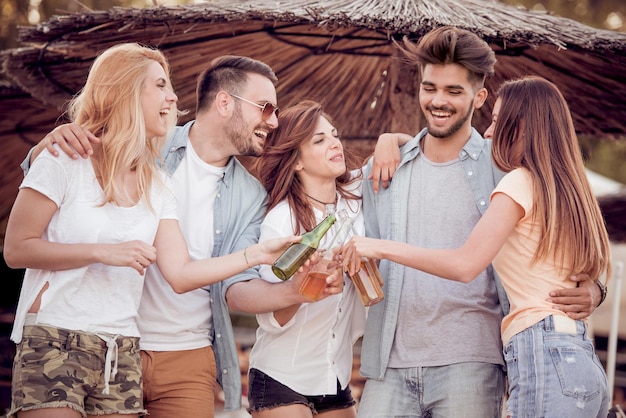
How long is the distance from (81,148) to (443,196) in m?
Result: 1.46

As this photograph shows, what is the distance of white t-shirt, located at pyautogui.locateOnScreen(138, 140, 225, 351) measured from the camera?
10.5ft

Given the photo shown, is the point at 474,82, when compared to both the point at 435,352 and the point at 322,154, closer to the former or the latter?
the point at 322,154

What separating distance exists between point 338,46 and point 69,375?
231 centimetres

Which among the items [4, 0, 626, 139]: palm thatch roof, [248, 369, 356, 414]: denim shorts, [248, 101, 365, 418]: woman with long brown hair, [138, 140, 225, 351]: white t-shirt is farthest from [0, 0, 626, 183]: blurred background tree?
[248, 369, 356, 414]: denim shorts

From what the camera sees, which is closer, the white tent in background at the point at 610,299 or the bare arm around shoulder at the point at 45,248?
the bare arm around shoulder at the point at 45,248

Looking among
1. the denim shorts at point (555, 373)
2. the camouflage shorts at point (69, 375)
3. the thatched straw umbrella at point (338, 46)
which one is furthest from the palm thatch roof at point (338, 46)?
the camouflage shorts at point (69, 375)

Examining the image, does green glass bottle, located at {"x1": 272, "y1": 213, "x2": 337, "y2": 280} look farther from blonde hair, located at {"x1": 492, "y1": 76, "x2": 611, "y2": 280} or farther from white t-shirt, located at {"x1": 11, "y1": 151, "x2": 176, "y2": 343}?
blonde hair, located at {"x1": 492, "y1": 76, "x2": 611, "y2": 280}

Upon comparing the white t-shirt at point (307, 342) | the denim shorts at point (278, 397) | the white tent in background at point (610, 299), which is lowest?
the white tent in background at point (610, 299)

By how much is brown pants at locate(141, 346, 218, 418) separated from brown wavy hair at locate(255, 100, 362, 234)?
0.77m

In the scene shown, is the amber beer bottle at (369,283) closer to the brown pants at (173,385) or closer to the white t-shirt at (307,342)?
the white t-shirt at (307,342)

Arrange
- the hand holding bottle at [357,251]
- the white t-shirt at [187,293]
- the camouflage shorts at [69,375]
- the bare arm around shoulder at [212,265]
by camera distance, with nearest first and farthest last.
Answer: the camouflage shorts at [69,375] → the hand holding bottle at [357,251] → the bare arm around shoulder at [212,265] → the white t-shirt at [187,293]

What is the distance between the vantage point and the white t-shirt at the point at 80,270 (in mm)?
2734

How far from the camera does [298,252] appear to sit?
2.94 meters

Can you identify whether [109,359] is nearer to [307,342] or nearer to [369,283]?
[307,342]
